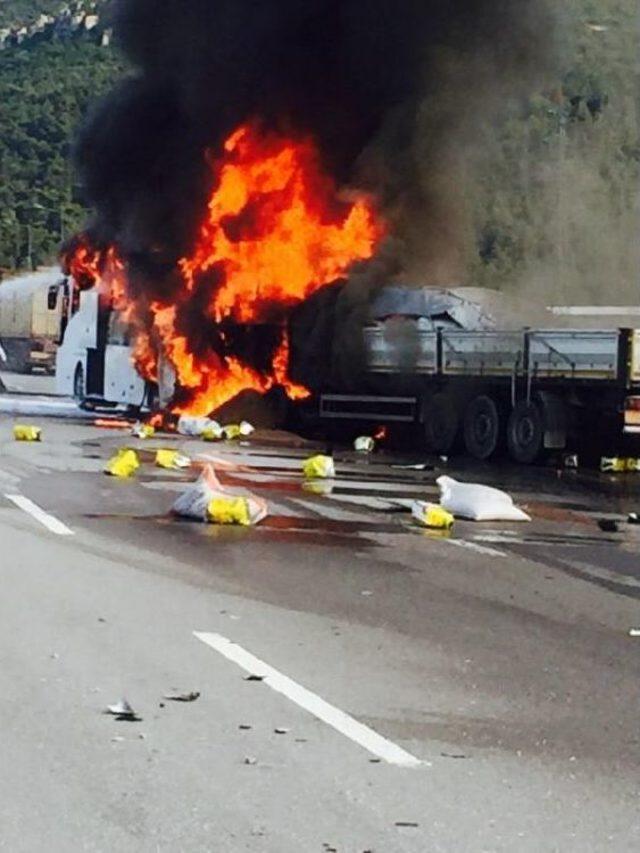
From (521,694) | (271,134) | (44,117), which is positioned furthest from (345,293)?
(44,117)

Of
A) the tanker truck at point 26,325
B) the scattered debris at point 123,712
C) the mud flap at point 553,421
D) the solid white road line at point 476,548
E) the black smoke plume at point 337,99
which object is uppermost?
the black smoke plume at point 337,99

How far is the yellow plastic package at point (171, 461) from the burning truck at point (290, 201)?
5.52 meters

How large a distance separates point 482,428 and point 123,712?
16922 millimetres

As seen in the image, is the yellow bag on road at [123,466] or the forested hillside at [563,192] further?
the forested hillside at [563,192]

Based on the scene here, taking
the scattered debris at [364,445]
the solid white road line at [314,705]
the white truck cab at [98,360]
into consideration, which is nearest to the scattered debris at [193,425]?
the scattered debris at [364,445]

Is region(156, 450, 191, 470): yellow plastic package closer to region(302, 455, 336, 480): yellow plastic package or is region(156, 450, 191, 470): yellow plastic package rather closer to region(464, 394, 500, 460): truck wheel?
region(302, 455, 336, 480): yellow plastic package

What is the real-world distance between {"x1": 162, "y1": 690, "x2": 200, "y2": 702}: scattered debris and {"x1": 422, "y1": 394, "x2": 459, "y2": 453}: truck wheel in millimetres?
16966

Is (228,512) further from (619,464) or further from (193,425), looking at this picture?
(193,425)

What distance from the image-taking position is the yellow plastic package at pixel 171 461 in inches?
766

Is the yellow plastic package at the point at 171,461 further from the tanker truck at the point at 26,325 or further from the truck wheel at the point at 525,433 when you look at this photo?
the tanker truck at the point at 26,325

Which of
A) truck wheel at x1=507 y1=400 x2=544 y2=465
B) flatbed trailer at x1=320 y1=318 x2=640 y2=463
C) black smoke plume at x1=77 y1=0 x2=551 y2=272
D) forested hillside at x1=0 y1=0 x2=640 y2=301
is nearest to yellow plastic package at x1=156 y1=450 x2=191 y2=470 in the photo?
truck wheel at x1=507 y1=400 x2=544 y2=465

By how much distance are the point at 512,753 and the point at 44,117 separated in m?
85.8

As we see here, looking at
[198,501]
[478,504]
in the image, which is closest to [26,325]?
[478,504]

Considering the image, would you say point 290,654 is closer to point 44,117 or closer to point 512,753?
point 512,753
